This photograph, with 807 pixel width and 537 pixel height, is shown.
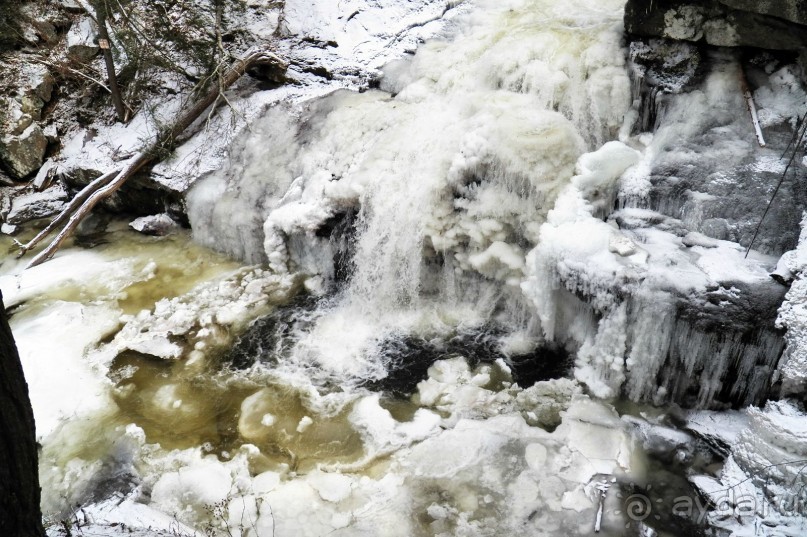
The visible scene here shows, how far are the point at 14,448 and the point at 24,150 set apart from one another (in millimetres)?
8630

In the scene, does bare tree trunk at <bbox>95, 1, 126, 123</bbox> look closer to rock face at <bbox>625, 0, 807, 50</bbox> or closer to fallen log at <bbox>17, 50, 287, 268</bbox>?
fallen log at <bbox>17, 50, 287, 268</bbox>

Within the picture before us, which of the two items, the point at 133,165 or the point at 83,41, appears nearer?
the point at 133,165

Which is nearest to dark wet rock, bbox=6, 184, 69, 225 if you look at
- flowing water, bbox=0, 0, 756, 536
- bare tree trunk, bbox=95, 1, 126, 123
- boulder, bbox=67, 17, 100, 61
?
flowing water, bbox=0, 0, 756, 536

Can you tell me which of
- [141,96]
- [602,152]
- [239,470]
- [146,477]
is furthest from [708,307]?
[141,96]

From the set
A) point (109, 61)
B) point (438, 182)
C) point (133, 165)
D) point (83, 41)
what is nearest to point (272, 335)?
point (438, 182)

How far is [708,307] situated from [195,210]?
598 cm

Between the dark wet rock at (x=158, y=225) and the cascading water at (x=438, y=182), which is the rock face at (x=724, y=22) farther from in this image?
the dark wet rock at (x=158, y=225)

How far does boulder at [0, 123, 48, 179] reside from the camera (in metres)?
8.32

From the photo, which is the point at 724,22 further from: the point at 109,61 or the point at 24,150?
the point at 24,150

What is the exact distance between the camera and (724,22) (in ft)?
16.2

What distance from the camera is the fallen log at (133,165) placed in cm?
726

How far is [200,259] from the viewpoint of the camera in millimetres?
6977

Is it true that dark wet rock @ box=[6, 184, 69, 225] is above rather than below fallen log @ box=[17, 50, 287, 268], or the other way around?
below

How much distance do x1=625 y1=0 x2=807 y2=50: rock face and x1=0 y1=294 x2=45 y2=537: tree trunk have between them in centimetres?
549
